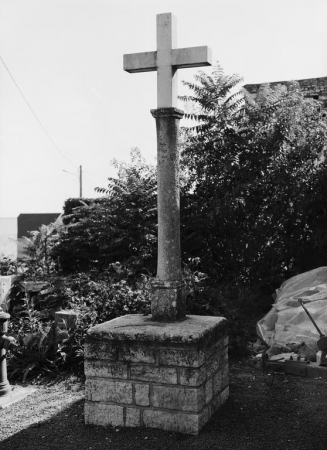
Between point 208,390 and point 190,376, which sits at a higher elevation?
point 190,376

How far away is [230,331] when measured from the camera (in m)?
6.87

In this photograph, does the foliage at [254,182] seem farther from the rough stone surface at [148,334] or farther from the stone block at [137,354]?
the stone block at [137,354]

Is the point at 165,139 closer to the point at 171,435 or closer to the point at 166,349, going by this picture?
the point at 166,349

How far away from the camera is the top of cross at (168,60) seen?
15.0 ft

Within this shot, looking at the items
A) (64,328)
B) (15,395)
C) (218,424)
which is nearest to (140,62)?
(218,424)

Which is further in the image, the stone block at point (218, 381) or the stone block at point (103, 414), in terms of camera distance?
the stone block at point (218, 381)

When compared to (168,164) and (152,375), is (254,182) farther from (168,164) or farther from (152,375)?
(152,375)

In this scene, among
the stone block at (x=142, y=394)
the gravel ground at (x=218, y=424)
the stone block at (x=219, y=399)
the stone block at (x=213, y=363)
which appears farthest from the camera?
the stone block at (x=219, y=399)

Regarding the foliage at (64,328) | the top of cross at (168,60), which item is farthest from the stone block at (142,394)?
the top of cross at (168,60)

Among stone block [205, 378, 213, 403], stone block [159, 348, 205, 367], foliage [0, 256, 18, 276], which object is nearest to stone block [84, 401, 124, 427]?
stone block [159, 348, 205, 367]

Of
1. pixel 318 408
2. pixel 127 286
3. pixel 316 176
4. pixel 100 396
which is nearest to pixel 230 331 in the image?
pixel 127 286

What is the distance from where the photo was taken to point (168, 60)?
4.62 metres

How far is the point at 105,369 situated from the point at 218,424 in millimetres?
978

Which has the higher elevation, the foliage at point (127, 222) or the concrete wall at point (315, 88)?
the concrete wall at point (315, 88)
